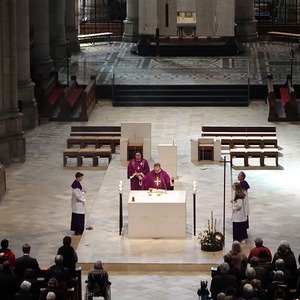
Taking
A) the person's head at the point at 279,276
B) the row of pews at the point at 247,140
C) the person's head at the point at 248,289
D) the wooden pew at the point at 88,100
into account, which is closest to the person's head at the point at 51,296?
the person's head at the point at 248,289

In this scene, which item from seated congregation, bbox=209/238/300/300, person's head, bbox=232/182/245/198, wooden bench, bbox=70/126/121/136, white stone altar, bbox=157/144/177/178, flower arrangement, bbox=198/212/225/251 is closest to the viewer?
seated congregation, bbox=209/238/300/300

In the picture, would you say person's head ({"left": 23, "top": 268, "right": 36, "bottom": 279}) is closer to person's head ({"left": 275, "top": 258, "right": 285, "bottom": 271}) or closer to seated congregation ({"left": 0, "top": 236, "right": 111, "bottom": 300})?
seated congregation ({"left": 0, "top": 236, "right": 111, "bottom": 300})

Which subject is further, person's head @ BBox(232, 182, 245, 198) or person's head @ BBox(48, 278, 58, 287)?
person's head @ BBox(232, 182, 245, 198)

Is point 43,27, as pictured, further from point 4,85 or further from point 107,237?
point 107,237

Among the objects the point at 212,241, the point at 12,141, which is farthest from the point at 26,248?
the point at 12,141

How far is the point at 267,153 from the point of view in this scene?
34625 millimetres

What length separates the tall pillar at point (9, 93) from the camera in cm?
3500

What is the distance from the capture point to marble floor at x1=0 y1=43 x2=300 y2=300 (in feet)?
85.3

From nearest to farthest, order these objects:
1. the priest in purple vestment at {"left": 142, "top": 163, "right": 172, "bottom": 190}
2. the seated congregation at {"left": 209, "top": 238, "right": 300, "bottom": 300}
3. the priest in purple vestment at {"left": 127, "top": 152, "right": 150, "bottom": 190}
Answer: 1. the seated congregation at {"left": 209, "top": 238, "right": 300, "bottom": 300}
2. the priest in purple vestment at {"left": 142, "top": 163, "right": 172, "bottom": 190}
3. the priest in purple vestment at {"left": 127, "top": 152, "right": 150, "bottom": 190}

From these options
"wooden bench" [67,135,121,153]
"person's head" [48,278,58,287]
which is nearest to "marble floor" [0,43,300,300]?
"wooden bench" [67,135,121,153]

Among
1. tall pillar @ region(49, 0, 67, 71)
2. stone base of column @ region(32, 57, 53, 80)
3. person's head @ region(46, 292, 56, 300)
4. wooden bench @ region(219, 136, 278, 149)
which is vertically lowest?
wooden bench @ region(219, 136, 278, 149)

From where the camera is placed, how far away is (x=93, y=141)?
1428 inches

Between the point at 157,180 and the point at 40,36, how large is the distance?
17.8 m

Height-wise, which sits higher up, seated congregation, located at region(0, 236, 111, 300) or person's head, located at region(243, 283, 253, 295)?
person's head, located at region(243, 283, 253, 295)
